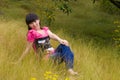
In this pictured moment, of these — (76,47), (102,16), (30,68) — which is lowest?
(102,16)

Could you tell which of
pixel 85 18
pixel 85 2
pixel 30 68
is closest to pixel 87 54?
pixel 30 68

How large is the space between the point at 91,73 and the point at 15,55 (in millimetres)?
1518

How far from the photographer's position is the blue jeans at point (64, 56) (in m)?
7.19

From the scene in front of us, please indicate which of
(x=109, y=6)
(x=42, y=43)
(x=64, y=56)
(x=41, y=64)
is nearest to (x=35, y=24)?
(x=42, y=43)

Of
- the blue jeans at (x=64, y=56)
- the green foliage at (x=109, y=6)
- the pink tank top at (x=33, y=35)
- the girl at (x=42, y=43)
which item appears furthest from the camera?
the green foliage at (x=109, y=6)

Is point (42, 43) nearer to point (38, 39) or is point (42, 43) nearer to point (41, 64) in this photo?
point (38, 39)

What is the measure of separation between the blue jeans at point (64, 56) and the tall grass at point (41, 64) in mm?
130

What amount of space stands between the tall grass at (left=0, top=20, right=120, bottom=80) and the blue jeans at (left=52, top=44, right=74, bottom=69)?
130mm

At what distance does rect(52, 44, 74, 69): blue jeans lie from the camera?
283 inches

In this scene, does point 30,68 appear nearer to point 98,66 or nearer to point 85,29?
point 98,66

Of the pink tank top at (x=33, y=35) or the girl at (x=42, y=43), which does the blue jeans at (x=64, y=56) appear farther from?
the pink tank top at (x=33, y=35)

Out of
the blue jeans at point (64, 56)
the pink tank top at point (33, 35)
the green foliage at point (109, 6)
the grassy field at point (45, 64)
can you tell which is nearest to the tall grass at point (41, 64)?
the grassy field at point (45, 64)

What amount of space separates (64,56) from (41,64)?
558mm

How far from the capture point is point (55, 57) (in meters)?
7.40
